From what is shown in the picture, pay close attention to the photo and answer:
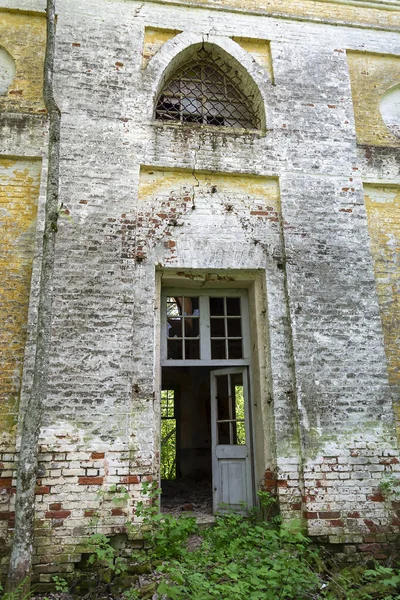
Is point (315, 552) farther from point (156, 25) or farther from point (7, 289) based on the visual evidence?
point (156, 25)

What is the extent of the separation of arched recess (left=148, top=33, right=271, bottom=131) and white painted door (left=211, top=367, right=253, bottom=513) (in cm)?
355

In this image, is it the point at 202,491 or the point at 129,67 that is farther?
the point at 202,491

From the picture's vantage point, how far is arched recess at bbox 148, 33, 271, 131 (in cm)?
614

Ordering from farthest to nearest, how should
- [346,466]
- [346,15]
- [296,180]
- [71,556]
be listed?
[346,15] < [296,180] < [346,466] < [71,556]

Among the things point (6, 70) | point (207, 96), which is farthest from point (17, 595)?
point (207, 96)

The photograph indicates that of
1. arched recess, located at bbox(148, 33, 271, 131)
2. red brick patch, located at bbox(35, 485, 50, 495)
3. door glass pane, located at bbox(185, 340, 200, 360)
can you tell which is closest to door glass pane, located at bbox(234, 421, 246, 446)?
door glass pane, located at bbox(185, 340, 200, 360)

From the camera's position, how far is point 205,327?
19.2 ft

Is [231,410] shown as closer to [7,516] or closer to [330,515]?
[330,515]

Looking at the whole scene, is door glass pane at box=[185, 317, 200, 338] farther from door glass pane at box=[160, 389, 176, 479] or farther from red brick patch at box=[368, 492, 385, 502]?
door glass pane at box=[160, 389, 176, 479]

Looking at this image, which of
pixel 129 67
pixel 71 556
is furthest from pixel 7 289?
pixel 129 67

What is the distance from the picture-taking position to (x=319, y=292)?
5660 millimetres

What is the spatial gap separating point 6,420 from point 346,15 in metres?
7.51

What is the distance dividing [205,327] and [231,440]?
152 centimetres

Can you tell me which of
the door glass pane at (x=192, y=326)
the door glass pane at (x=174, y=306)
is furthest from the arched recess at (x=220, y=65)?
the door glass pane at (x=192, y=326)
